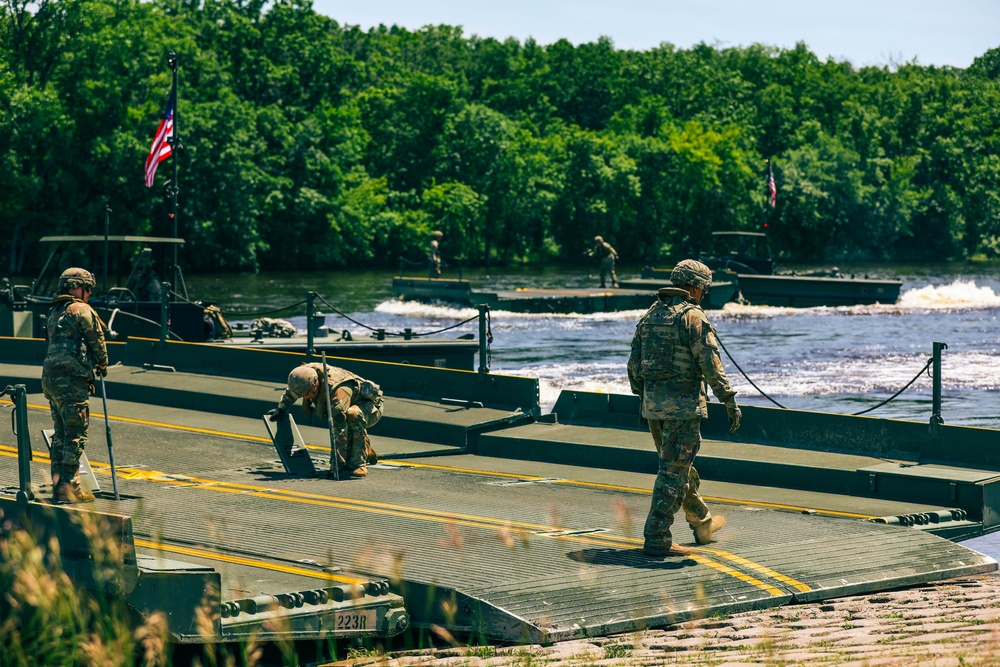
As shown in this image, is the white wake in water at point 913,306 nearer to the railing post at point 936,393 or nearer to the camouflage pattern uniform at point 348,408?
the railing post at point 936,393

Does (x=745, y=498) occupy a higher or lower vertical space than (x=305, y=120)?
lower

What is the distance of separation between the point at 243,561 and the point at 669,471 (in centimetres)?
296

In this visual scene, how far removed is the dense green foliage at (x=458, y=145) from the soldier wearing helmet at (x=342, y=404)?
5562 cm

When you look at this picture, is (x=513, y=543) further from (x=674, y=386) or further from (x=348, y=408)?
(x=348, y=408)

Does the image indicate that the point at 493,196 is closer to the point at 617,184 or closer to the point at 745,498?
the point at 617,184

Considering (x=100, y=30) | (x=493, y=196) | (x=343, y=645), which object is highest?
(x=100, y=30)

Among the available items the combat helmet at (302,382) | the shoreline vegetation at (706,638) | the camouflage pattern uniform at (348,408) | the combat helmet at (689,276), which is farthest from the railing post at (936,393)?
the combat helmet at (302,382)

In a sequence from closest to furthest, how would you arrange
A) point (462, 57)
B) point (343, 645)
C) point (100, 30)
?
point (343, 645)
point (100, 30)
point (462, 57)

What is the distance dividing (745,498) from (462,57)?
111 metres

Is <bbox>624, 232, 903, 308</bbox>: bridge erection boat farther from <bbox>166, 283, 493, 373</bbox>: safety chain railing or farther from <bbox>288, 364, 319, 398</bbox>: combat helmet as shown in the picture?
<bbox>288, 364, 319, 398</bbox>: combat helmet

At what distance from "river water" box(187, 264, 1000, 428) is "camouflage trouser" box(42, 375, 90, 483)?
20.9 ft

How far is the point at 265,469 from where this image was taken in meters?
14.0

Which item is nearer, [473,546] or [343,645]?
[343,645]

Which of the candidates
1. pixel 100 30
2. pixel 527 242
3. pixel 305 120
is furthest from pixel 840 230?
pixel 100 30
